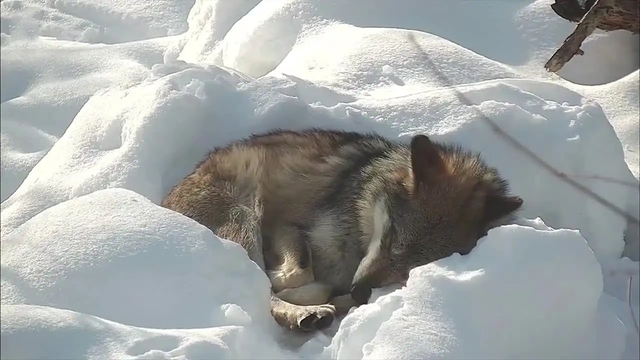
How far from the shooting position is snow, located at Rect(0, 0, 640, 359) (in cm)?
313

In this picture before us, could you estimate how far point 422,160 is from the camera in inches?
157

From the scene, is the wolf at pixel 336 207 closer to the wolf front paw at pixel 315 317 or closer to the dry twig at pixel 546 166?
the wolf front paw at pixel 315 317

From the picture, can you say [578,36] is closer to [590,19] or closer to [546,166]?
[590,19]

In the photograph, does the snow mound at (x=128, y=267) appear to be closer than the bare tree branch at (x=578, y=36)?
Yes

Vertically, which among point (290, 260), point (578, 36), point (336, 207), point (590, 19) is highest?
point (590, 19)

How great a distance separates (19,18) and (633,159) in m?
5.47

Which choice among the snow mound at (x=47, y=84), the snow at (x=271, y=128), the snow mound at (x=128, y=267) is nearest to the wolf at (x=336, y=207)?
the snow at (x=271, y=128)

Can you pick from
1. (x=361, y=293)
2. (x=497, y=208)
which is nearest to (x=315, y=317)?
(x=361, y=293)

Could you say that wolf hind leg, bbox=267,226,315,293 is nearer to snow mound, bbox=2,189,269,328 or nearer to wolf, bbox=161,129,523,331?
wolf, bbox=161,129,523,331

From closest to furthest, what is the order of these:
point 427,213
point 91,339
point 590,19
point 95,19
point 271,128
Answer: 1. point 91,339
2. point 427,213
3. point 271,128
4. point 590,19
5. point 95,19

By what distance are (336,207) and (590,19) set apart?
8.25 ft

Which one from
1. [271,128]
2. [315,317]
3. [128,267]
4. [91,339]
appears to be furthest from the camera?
[271,128]

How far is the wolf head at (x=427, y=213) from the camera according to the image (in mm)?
3748

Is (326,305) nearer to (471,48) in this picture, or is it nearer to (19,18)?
(471,48)
